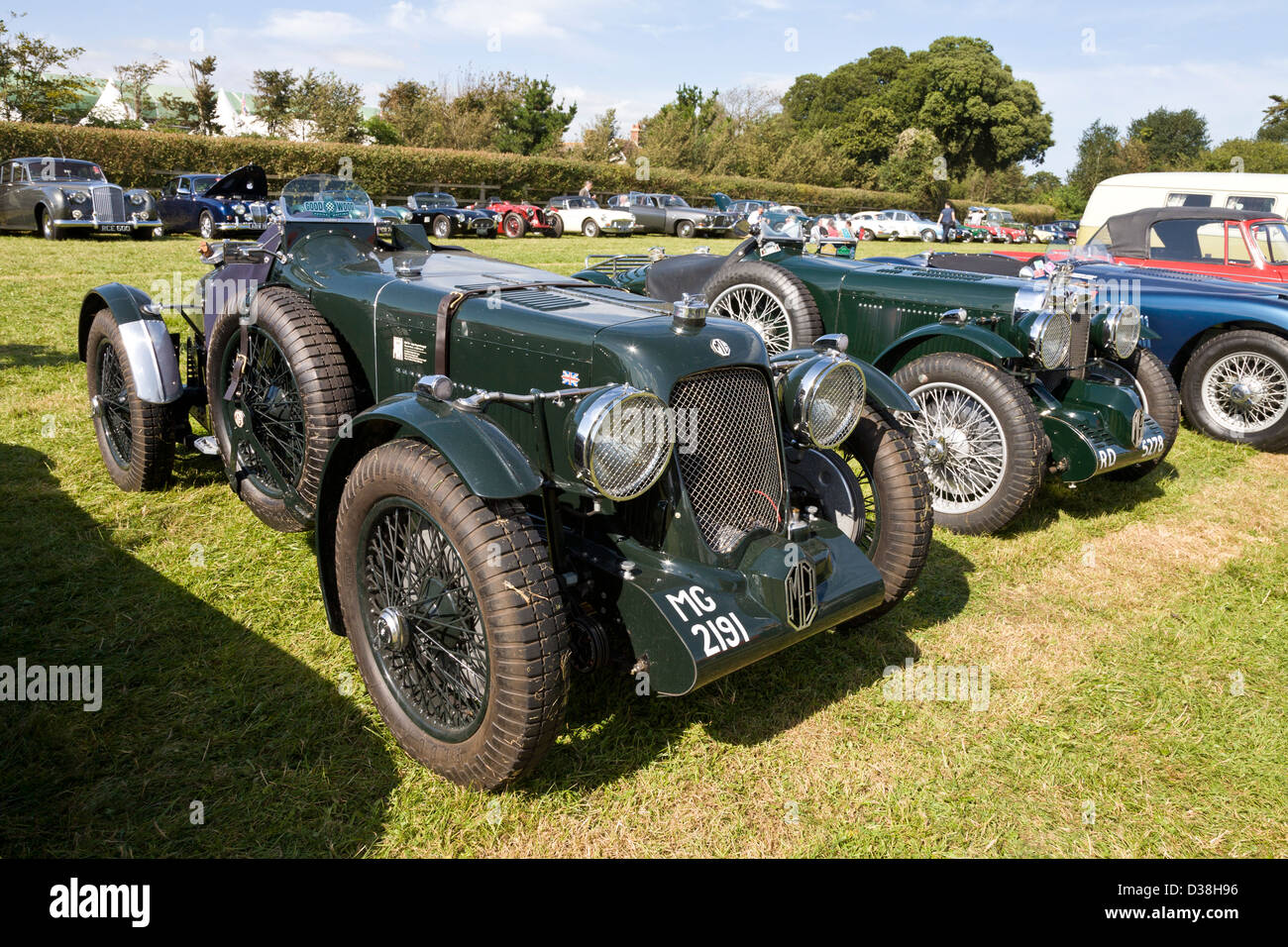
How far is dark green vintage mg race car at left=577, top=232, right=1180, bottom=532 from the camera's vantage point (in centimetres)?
500

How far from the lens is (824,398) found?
3.45 metres

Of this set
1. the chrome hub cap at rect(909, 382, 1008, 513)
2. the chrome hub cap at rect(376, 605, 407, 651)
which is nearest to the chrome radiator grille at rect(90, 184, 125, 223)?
the chrome hub cap at rect(909, 382, 1008, 513)

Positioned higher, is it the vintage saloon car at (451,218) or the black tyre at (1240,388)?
the vintage saloon car at (451,218)

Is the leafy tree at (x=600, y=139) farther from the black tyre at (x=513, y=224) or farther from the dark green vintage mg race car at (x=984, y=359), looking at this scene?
the dark green vintage mg race car at (x=984, y=359)

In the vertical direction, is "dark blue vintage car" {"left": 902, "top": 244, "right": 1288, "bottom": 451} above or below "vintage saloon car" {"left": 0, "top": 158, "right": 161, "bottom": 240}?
below

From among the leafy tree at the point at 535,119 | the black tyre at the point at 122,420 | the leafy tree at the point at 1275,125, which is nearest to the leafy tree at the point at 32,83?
the leafy tree at the point at 535,119

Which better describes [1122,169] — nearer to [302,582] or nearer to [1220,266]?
[1220,266]

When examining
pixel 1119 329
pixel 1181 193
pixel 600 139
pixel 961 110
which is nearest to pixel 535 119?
pixel 600 139

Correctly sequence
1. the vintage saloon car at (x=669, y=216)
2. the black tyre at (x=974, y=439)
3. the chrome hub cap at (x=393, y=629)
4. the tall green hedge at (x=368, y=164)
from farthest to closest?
the vintage saloon car at (x=669, y=216) < the tall green hedge at (x=368, y=164) < the black tyre at (x=974, y=439) < the chrome hub cap at (x=393, y=629)

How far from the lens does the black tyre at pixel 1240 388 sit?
23.6 ft

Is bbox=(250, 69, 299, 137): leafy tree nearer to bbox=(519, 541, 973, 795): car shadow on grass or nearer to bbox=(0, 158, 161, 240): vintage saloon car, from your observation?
bbox=(0, 158, 161, 240): vintage saloon car

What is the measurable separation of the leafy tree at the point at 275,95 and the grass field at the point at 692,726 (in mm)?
41045

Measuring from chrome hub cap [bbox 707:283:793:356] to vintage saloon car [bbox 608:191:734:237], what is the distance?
2245cm

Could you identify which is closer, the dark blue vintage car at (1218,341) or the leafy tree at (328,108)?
the dark blue vintage car at (1218,341)
